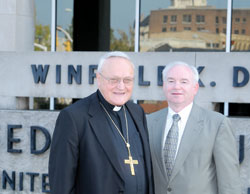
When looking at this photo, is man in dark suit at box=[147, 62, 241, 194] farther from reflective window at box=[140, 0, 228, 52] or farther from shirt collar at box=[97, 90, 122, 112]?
reflective window at box=[140, 0, 228, 52]

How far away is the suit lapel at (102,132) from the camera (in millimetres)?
2902

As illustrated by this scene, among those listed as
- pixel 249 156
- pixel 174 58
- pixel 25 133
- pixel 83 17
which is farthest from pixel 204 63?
pixel 83 17

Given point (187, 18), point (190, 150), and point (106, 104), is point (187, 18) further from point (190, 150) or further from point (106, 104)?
point (106, 104)

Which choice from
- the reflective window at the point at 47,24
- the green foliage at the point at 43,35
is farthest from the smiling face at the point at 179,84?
the green foliage at the point at 43,35

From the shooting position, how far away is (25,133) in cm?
643

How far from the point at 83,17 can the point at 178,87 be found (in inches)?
303

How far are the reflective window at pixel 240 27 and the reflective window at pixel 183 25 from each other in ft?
0.72

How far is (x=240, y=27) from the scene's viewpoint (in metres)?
9.38

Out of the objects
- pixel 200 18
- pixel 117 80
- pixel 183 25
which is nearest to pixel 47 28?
pixel 183 25

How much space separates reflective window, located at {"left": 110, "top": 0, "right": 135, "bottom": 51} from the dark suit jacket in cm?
702

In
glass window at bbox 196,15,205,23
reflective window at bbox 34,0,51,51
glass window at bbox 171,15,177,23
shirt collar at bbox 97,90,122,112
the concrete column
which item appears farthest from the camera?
reflective window at bbox 34,0,51,51

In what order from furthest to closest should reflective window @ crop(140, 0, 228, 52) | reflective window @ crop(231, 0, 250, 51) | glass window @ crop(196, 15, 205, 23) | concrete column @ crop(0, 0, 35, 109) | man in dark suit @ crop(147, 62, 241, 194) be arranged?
glass window @ crop(196, 15, 205, 23) → reflective window @ crop(140, 0, 228, 52) → reflective window @ crop(231, 0, 250, 51) → concrete column @ crop(0, 0, 35, 109) → man in dark suit @ crop(147, 62, 241, 194)

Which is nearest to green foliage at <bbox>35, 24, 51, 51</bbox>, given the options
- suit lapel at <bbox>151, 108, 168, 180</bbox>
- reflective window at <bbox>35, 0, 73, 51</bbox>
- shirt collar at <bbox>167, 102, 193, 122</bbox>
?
reflective window at <bbox>35, 0, 73, 51</bbox>

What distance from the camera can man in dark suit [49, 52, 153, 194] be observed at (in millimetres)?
2873
